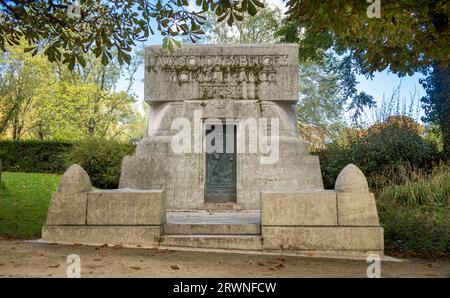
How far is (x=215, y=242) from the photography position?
6008 mm

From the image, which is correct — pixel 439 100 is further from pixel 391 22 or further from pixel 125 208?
pixel 125 208

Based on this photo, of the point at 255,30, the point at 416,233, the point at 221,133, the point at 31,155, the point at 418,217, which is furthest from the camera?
the point at 255,30

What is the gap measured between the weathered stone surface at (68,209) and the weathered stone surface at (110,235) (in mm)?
128

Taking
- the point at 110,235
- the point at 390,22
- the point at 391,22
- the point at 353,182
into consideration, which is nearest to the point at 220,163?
the point at 110,235

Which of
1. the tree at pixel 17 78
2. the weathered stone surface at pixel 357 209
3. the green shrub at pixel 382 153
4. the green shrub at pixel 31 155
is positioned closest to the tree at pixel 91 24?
the weathered stone surface at pixel 357 209

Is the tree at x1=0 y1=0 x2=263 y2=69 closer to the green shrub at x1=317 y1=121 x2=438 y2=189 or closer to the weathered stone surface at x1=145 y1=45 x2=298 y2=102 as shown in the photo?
the weathered stone surface at x1=145 y1=45 x2=298 y2=102

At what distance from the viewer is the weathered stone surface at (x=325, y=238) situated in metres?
5.83

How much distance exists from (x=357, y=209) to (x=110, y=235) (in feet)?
13.0

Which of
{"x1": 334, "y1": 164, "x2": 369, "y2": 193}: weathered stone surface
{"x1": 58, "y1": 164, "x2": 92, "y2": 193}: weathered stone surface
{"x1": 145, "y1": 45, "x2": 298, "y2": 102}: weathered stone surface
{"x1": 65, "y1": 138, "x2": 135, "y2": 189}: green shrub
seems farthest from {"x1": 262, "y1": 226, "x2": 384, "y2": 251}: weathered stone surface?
{"x1": 65, "y1": 138, "x2": 135, "y2": 189}: green shrub

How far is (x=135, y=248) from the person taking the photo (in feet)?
19.2

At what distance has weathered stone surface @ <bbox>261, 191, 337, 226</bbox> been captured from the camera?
591 cm

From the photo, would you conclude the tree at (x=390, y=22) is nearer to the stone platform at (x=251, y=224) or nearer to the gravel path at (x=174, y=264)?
the stone platform at (x=251, y=224)

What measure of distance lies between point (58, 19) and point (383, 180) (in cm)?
893
